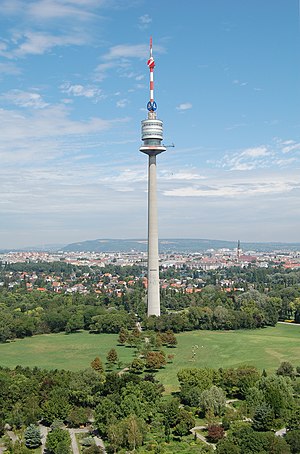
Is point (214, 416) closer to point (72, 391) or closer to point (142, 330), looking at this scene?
point (72, 391)

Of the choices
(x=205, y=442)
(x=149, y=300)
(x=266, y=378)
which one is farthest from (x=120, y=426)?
(x=149, y=300)

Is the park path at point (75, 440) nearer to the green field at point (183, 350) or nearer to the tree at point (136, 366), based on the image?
the green field at point (183, 350)

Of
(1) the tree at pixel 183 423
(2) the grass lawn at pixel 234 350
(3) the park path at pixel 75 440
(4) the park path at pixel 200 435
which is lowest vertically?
(3) the park path at pixel 75 440

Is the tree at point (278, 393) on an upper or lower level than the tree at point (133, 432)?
upper

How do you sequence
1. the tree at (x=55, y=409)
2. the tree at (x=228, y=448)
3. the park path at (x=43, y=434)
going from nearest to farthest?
the tree at (x=228, y=448) < the park path at (x=43, y=434) < the tree at (x=55, y=409)

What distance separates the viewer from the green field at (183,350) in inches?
2072

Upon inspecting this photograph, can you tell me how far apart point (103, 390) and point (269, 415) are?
40.0 feet

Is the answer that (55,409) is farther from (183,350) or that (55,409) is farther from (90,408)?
(183,350)

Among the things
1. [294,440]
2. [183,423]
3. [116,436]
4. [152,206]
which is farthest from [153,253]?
[294,440]

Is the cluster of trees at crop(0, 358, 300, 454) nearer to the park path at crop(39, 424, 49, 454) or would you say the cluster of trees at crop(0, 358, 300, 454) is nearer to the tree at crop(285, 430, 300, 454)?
the tree at crop(285, 430, 300, 454)

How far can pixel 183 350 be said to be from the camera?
59219 mm

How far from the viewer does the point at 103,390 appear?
38.9 metres

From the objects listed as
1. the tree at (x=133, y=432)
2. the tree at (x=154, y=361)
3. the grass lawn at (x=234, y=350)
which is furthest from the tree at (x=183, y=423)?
the tree at (x=154, y=361)

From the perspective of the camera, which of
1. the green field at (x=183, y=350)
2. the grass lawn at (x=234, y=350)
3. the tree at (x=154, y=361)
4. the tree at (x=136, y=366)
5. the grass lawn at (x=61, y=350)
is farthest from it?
the grass lawn at (x=61, y=350)
